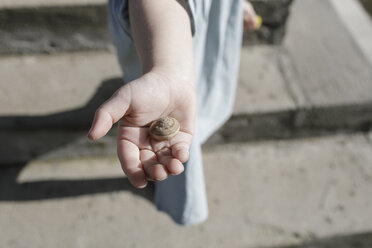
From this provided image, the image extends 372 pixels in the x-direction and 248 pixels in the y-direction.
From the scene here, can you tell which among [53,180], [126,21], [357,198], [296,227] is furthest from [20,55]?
[357,198]

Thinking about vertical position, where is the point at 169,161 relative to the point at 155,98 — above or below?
below

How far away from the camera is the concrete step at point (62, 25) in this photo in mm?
2045

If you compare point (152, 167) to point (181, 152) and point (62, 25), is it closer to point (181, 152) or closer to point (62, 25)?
point (181, 152)

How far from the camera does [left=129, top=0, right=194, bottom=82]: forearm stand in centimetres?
109

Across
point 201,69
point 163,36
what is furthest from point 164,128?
point 201,69

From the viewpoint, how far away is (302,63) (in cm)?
219

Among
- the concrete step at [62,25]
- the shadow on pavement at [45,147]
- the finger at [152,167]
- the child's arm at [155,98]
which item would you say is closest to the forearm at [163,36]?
the child's arm at [155,98]

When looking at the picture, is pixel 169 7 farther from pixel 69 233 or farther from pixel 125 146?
pixel 69 233

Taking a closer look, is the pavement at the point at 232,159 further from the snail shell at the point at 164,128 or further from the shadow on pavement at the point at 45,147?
the snail shell at the point at 164,128

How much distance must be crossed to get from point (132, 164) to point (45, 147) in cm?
119

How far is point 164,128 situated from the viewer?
103 centimetres

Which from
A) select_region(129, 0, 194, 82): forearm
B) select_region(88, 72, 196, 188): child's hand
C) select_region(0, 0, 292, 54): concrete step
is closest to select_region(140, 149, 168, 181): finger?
select_region(88, 72, 196, 188): child's hand

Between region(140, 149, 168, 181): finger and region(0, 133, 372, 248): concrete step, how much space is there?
0.86m

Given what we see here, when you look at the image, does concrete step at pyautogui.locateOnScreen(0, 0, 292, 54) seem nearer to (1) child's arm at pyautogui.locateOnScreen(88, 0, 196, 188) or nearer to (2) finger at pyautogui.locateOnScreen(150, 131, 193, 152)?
(1) child's arm at pyautogui.locateOnScreen(88, 0, 196, 188)
